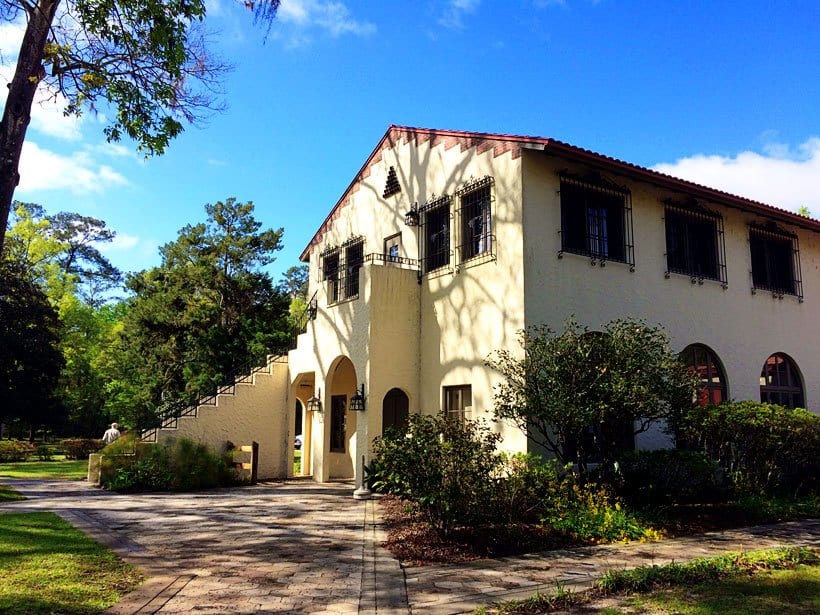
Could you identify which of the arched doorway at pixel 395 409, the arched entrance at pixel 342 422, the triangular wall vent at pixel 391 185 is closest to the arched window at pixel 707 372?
the arched doorway at pixel 395 409

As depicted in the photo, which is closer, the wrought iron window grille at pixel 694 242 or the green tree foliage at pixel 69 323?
the wrought iron window grille at pixel 694 242

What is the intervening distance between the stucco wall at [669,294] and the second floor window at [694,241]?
0.26 m

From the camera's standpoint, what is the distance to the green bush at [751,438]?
11.0 m

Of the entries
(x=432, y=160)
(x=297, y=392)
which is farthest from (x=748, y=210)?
(x=297, y=392)

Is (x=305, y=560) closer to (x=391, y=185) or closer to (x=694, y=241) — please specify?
(x=391, y=185)

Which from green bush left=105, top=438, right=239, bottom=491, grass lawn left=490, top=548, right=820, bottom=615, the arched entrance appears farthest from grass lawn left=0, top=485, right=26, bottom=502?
grass lawn left=490, top=548, right=820, bottom=615

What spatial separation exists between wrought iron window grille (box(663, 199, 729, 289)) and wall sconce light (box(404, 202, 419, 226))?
5.63 meters

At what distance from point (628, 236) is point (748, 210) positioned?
4154 mm

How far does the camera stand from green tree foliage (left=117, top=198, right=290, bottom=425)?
24719mm

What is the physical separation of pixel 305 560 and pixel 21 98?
248 inches

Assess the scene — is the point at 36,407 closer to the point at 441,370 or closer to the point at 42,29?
A: the point at 441,370

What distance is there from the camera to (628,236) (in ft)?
43.5

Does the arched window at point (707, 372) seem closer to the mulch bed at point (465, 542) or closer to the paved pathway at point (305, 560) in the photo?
the paved pathway at point (305, 560)

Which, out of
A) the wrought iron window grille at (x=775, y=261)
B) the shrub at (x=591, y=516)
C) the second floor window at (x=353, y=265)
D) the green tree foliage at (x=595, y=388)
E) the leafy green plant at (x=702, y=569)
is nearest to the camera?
the leafy green plant at (x=702, y=569)
